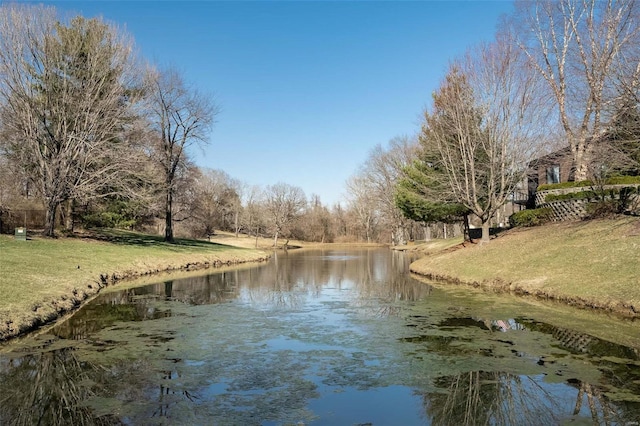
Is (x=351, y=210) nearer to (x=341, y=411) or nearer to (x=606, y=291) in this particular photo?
(x=606, y=291)

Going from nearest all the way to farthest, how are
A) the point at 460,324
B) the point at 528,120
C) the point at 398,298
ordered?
the point at 460,324 → the point at 398,298 → the point at 528,120

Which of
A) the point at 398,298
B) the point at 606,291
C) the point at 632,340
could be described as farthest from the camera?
the point at 398,298

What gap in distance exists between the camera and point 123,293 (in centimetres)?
1825

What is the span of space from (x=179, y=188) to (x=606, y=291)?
39512 mm

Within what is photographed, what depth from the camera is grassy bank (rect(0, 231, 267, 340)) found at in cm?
1199

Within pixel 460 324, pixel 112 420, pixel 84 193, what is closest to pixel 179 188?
pixel 84 193

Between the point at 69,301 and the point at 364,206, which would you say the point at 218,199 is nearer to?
the point at 364,206

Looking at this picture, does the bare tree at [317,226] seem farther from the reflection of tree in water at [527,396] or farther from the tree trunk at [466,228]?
the reflection of tree in water at [527,396]

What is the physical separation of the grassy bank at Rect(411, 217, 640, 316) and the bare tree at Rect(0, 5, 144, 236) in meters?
21.3

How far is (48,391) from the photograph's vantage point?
23.3ft

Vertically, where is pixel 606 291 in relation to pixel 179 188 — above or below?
below

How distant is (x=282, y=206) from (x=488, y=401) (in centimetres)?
7635

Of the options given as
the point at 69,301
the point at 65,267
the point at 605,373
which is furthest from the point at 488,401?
the point at 65,267

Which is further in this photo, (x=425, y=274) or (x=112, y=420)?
(x=425, y=274)
